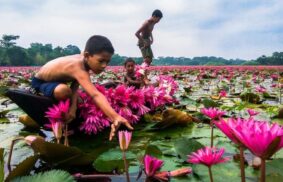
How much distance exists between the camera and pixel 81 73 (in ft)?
7.75

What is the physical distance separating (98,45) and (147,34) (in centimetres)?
425

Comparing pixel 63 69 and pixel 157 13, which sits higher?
pixel 157 13

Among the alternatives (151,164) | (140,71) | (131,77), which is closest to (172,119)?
(140,71)

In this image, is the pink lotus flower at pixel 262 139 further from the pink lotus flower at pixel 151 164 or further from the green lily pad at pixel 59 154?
the green lily pad at pixel 59 154

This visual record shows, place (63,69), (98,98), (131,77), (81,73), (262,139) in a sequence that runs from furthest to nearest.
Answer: (131,77), (63,69), (81,73), (98,98), (262,139)

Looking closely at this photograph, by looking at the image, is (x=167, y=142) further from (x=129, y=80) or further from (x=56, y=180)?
(x=129, y=80)

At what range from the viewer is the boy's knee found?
8.00 feet

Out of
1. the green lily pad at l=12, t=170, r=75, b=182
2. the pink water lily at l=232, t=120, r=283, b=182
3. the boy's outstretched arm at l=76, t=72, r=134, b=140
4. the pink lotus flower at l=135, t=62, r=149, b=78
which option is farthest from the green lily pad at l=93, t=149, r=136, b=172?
the pink lotus flower at l=135, t=62, r=149, b=78

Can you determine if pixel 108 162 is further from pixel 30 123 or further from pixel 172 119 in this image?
pixel 30 123

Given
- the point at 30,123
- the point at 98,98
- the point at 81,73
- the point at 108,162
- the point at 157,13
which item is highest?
the point at 157,13

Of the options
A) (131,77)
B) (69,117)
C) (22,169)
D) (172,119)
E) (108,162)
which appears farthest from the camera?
(131,77)

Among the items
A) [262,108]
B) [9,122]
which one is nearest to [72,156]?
[9,122]

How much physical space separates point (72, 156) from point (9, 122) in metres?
1.91

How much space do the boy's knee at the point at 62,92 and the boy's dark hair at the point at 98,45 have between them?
0.95 ft
